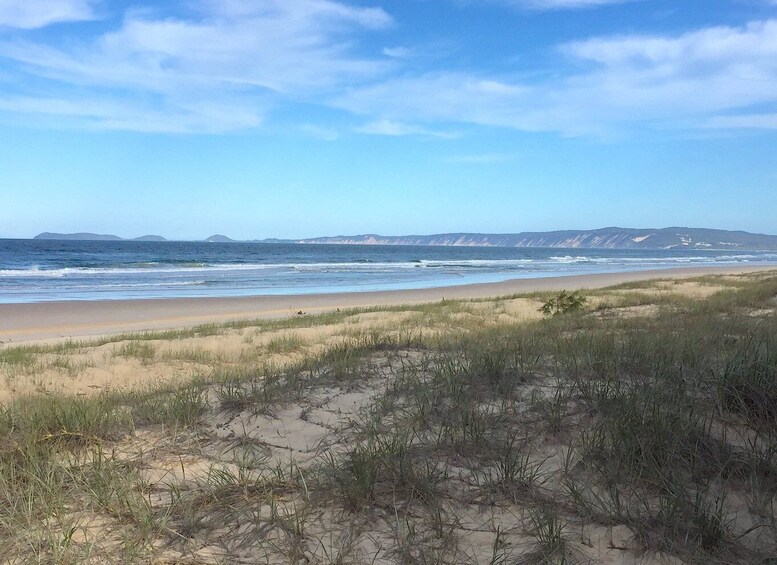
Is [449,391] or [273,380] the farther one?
[273,380]

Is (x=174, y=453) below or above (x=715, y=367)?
below

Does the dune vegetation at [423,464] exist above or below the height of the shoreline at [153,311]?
above

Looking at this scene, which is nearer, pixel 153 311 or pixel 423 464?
pixel 423 464

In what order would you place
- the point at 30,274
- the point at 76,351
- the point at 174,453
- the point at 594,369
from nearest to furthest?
the point at 174,453
the point at 594,369
the point at 76,351
the point at 30,274

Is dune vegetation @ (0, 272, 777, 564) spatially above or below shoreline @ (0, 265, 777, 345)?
above

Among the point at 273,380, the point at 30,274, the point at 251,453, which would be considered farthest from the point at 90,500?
the point at 30,274

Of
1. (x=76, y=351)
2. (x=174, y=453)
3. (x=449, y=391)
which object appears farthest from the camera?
(x=76, y=351)

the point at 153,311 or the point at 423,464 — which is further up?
the point at 423,464

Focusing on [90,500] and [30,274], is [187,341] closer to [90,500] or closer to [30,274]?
[90,500]

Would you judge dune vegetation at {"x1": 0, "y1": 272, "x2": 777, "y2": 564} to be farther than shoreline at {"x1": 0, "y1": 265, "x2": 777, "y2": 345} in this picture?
No

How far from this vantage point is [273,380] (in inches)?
204

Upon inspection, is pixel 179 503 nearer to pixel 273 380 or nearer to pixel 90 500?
pixel 90 500

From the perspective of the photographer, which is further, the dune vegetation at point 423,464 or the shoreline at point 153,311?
the shoreline at point 153,311

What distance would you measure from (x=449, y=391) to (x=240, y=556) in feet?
7.03
